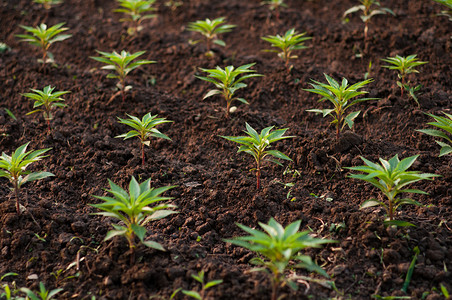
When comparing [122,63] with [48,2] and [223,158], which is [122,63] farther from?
[48,2]

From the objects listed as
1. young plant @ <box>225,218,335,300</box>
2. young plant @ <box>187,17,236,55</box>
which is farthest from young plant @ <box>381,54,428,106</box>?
young plant @ <box>225,218,335,300</box>

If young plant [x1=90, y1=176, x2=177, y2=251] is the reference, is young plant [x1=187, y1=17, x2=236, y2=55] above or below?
above

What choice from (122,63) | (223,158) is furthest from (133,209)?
(122,63)

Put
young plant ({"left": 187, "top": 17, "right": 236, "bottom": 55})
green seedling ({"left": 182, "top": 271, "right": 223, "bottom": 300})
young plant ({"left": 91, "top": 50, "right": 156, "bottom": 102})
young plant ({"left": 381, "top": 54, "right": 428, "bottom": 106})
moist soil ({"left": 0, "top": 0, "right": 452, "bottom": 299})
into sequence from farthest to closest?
young plant ({"left": 187, "top": 17, "right": 236, "bottom": 55}) → young plant ({"left": 91, "top": 50, "right": 156, "bottom": 102}) → young plant ({"left": 381, "top": 54, "right": 428, "bottom": 106}) → moist soil ({"left": 0, "top": 0, "right": 452, "bottom": 299}) → green seedling ({"left": 182, "top": 271, "right": 223, "bottom": 300})

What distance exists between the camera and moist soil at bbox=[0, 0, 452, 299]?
3277mm

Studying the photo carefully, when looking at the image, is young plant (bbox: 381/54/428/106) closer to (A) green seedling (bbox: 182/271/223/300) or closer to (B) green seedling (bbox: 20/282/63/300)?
(A) green seedling (bbox: 182/271/223/300)

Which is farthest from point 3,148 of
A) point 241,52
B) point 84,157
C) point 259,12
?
point 259,12

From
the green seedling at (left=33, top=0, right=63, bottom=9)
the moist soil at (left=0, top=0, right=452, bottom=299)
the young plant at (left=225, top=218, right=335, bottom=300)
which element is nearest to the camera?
the young plant at (left=225, top=218, right=335, bottom=300)

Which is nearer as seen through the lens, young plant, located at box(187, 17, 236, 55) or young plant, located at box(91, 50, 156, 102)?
young plant, located at box(91, 50, 156, 102)

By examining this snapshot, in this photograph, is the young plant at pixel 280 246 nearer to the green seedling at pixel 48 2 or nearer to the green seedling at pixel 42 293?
the green seedling at pixel 42 293

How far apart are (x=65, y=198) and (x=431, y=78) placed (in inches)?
177

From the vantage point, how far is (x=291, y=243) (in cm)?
280

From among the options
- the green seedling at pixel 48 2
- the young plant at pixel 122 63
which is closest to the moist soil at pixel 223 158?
the young plant at pixel 122 63

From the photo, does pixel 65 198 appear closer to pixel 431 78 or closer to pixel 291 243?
Result: pixel 291 243
